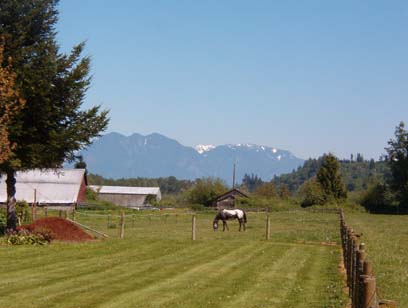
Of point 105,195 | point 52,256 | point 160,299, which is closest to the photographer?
point 160,299

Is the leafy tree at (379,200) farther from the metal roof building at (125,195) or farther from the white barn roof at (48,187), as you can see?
the metal roof building at (125,195)

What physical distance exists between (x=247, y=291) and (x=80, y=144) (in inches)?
721

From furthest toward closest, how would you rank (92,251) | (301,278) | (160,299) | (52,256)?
(92,251) < (52,256) < (301,278) < (160,299)

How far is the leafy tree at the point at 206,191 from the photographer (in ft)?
362

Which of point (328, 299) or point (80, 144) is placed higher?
point (80, 144)

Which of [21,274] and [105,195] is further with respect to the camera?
[105,195]

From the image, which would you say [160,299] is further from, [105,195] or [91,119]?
[105,195]

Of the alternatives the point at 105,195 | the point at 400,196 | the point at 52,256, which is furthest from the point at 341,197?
the point at 52,256

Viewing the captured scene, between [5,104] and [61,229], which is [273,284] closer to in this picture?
[5,104]

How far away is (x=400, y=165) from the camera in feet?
337

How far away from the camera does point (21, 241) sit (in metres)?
27.3

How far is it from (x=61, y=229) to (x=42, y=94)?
21.3 feet

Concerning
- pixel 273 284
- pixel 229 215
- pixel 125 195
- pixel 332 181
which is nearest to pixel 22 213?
pixel 229 215

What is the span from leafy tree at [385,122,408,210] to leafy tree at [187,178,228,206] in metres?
28.9
